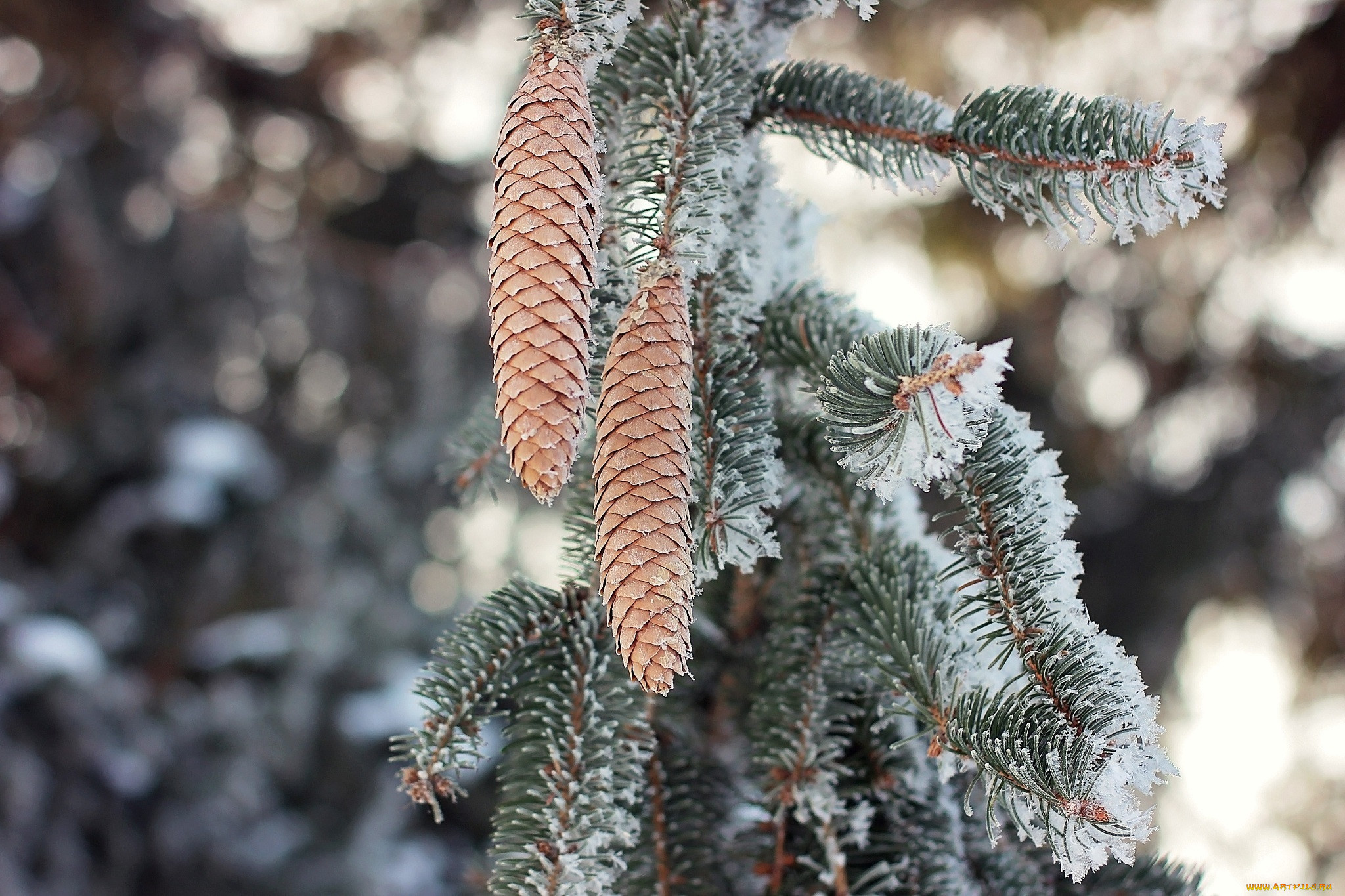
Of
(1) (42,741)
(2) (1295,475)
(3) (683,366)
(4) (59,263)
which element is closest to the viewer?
(3) (683,366)

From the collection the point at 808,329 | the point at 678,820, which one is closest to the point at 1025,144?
the point at 808,329

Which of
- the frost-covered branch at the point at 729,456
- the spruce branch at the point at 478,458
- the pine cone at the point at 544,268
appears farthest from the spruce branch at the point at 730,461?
the spruce branch at the point at 478,458

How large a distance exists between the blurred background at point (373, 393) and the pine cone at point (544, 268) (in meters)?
1.67

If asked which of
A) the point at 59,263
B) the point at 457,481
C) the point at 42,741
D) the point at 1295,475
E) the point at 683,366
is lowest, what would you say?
the point at 683,366

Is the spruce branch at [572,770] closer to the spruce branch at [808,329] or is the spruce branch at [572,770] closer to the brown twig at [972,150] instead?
the spruce branch at [808,329]

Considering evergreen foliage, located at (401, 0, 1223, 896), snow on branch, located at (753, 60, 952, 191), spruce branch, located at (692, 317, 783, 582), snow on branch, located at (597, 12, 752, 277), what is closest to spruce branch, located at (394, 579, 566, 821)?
evergreen foliage, located at (401, 0, 1223, 896)

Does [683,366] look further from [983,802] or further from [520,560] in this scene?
[520,560]

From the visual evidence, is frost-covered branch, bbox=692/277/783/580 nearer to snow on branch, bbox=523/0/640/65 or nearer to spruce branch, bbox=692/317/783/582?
spruce branch, bbox=692/317/783/582

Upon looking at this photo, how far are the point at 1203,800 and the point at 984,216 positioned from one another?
77.4 inches

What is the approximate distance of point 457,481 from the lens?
31.5 inches

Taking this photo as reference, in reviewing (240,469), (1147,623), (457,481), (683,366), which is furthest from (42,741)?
(1147,623)

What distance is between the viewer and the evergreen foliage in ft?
1.51

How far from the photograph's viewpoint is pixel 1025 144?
560 mm

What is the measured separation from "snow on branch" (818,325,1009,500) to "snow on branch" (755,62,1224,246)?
0.17m
